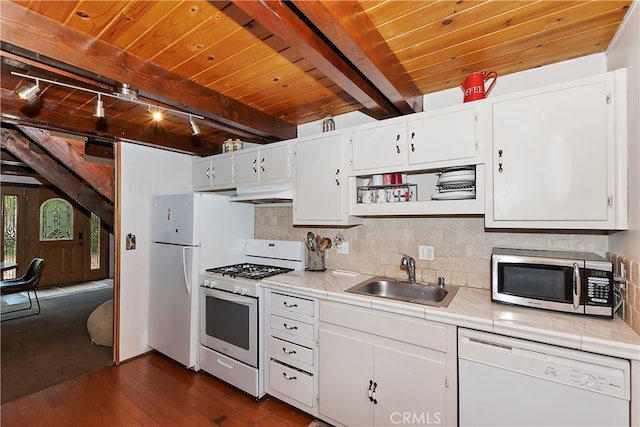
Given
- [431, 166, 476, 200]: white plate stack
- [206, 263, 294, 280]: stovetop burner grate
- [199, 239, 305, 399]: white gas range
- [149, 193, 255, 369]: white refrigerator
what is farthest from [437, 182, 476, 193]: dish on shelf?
[149, 193, 255, 369]: white refrigerator

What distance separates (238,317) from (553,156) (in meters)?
2.46

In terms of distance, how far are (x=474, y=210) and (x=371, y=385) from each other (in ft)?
4.22

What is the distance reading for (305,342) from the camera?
219cm

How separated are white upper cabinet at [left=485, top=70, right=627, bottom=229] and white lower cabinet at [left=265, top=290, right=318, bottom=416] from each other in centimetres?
142

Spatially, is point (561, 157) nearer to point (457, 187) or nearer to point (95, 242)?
point (457, 187)

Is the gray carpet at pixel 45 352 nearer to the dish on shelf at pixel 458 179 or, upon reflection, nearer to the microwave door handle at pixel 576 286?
the dish on shelf at pixel 458 179

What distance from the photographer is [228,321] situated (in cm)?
258

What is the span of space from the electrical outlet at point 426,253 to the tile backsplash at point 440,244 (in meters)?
0.03

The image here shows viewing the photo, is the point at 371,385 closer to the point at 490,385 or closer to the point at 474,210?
the point at 490,385

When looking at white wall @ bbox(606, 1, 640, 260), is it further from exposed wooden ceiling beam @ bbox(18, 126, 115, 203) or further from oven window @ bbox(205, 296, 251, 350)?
exposed wooden ceiling beam @ bbox(18, 126, 115, 203)

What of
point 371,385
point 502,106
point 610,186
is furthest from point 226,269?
point 610,186

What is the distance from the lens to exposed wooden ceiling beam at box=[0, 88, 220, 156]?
2.31 m

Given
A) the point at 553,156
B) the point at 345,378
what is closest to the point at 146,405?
the point at 345,378

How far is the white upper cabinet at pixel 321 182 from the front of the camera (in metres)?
2.38
